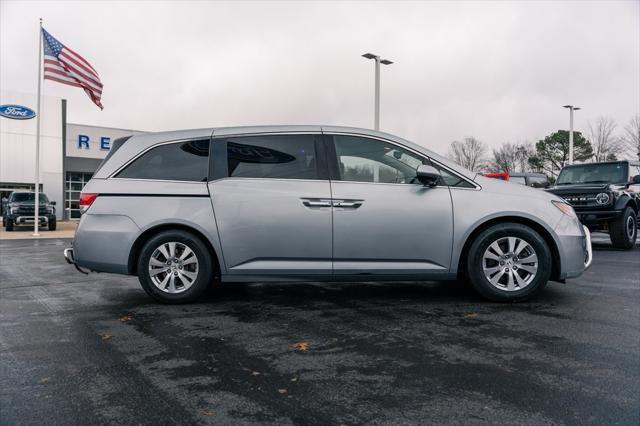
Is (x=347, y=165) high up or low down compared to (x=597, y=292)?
→ up

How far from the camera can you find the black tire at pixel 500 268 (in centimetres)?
526

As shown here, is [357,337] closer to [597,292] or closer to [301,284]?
[301,284]

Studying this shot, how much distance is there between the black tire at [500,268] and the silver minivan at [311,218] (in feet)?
0.03

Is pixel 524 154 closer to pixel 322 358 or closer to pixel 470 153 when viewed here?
pixel 470 153

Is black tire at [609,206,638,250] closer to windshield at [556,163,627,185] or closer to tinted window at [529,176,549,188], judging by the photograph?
windshield at [556,163,627,185]

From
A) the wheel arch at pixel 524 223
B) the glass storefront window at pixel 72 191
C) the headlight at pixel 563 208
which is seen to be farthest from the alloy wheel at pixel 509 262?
the glass storefront window at pixel 72 191

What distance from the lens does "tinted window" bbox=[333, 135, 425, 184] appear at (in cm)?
531

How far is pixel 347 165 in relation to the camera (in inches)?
211

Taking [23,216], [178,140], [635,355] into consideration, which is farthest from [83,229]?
[23,216]

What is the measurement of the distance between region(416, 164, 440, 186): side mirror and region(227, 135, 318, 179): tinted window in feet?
3.45

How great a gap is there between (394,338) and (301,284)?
273 centimetres

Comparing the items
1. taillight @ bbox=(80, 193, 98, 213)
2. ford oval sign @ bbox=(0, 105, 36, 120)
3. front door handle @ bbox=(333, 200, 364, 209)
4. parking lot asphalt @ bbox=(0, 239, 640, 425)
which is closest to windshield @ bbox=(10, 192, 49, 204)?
ford oval sign @ bbox=(0, 105, 36, 120)

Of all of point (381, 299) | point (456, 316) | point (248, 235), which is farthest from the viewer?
point (381, 299)

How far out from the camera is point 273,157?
536 centimetres
